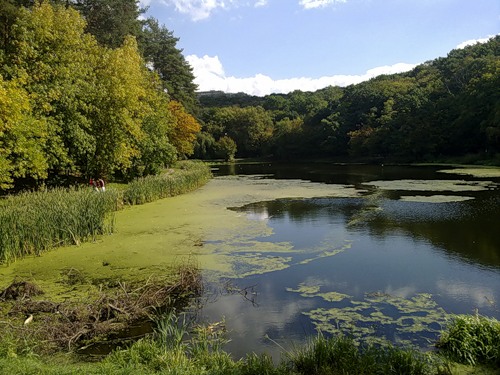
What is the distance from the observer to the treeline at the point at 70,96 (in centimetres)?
1705

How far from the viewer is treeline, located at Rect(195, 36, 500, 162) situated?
46.4 meters

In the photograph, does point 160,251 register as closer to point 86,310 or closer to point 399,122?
point 86,310

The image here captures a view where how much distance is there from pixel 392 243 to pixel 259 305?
236 inches

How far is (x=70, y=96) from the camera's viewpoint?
2095 cm

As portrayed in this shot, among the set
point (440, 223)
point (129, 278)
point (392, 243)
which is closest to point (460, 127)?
point (440, 223)

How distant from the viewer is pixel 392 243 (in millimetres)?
12617

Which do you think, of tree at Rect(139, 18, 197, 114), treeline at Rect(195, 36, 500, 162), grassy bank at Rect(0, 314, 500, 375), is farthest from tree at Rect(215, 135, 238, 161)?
grassy bank at Rect(0, 314, 500, 375)

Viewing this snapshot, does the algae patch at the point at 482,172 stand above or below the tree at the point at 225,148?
below

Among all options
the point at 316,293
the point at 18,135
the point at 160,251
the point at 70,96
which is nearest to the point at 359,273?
the point at 316,293

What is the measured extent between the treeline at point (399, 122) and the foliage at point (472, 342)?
3860cm

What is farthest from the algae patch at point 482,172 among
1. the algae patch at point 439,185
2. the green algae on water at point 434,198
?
the green algae on water at point 434,198

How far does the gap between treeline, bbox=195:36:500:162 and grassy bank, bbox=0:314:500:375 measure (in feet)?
130

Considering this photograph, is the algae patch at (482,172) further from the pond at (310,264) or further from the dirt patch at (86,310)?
the dirt patch at (86,310)

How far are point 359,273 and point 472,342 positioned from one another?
4.20 metres
